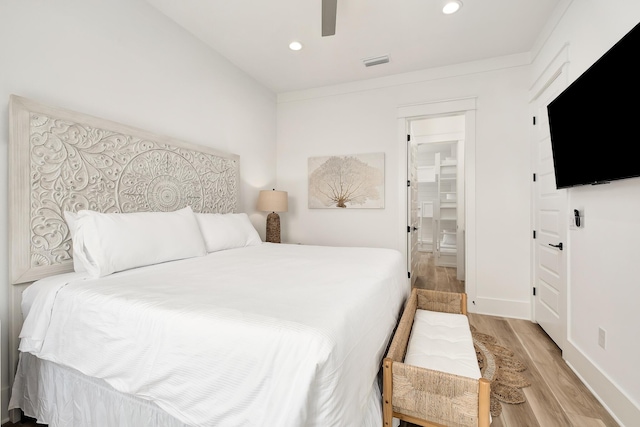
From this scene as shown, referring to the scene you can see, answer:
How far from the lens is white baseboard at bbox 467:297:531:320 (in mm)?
3109

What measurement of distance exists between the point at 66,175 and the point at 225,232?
1168 millimetres

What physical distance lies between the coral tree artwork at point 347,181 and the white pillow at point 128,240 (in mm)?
2152

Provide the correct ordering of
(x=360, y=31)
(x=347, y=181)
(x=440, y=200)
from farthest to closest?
1. (x=440, y=200)
2. (x=347, y=181)
3. (x=360, y=31)

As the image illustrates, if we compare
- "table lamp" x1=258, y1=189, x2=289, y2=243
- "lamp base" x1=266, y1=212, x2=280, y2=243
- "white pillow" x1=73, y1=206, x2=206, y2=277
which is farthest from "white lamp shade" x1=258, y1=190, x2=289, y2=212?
"white pillow" x1=73, y1=206, x2=206, y2=277

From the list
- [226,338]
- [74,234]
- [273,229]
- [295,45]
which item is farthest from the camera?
[273,229]

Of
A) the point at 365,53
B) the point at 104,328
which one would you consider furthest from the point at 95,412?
the point at 365,53

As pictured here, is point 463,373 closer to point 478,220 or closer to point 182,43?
point 478,220

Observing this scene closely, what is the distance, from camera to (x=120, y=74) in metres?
2.19

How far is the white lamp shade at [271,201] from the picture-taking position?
356 centimetres

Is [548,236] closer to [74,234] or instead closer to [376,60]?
[376,60]

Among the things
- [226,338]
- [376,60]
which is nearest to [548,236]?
[376,60]

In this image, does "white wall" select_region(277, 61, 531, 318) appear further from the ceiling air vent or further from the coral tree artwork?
the ceiling air vent

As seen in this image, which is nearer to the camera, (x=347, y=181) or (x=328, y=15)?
(x=328, y=15)

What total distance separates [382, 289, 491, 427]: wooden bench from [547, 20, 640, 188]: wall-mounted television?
1265mm
